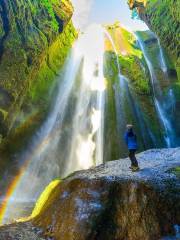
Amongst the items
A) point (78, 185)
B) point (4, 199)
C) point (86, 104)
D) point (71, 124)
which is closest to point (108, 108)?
point (86, 104)

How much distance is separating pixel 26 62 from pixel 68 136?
7133 millimetres

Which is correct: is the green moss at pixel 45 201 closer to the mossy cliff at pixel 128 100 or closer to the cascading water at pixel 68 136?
the cascading water at pixel 68 136

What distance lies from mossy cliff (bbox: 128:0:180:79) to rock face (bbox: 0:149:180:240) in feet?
76.5

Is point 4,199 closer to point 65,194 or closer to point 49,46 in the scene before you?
point 65,194

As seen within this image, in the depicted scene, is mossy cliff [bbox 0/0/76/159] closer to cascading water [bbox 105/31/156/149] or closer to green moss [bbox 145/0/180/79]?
cascading water [bbox 105/31/156/149]

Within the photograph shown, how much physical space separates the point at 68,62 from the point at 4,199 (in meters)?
17.7

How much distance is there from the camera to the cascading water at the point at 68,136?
25781 millimetres

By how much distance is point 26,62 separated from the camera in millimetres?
26188

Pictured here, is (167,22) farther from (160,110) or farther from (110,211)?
(110,211)

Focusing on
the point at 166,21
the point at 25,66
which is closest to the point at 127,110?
the point at 25,66

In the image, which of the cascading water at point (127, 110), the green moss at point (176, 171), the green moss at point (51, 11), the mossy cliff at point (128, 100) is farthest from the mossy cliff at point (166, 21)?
the green moss at point (176, 171)

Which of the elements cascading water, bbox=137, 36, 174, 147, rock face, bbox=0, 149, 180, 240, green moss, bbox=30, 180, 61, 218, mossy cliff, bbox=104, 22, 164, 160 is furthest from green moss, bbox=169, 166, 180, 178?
cascading water, bbox=137, 36, 174, 147

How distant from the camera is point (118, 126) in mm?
28531

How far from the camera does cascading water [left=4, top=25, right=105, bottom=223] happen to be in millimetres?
25781
